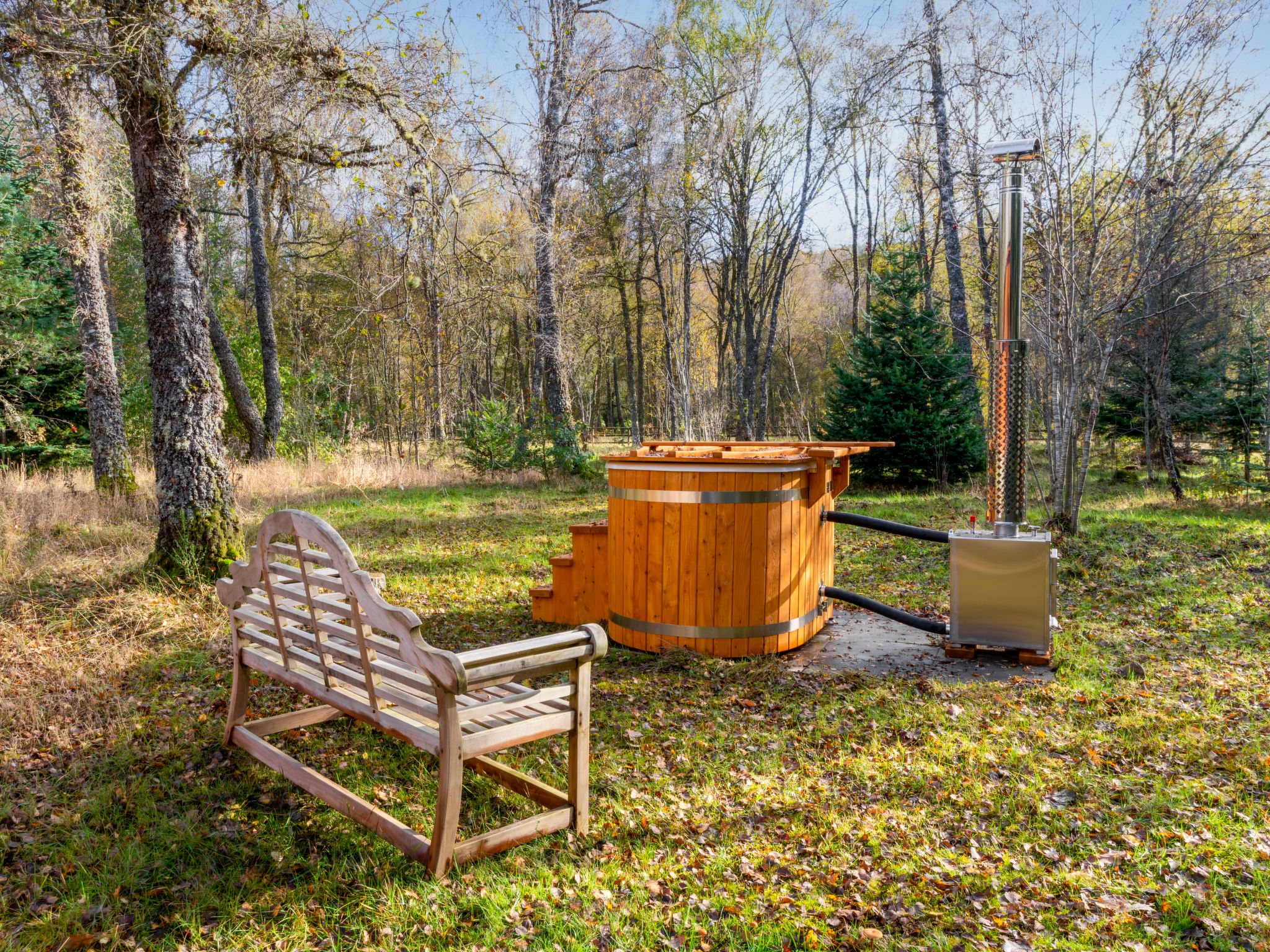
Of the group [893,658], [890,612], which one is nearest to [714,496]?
[893,658]

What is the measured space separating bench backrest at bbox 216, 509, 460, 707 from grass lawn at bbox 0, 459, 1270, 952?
1.99 feet

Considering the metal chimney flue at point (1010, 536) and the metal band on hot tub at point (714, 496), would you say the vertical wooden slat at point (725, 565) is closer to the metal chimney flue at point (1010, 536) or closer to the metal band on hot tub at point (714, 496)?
the metal band on hot tub at point (714, 496)

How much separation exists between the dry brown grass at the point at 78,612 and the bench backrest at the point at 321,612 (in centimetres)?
A: 108

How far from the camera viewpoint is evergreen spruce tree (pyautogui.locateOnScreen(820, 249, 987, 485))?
1227 cm

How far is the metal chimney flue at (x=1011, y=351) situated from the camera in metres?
4.70

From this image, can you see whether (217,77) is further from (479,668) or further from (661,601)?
(479,668)

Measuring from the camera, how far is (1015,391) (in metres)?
4.78

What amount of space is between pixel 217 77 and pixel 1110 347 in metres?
8.19


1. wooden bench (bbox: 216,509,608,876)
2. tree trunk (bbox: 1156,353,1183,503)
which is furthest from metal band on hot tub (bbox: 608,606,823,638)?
tree trunk (bbox: 1156,353,1183,503)

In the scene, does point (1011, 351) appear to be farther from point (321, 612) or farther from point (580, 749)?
point (321, 612)

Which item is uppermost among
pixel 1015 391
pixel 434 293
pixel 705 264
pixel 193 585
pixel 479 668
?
pixel 705 264

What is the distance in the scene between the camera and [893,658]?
4.97 metres

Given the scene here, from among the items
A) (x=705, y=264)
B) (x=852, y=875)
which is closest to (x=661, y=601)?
(x=852, y=875)

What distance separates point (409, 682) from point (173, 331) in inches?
176
